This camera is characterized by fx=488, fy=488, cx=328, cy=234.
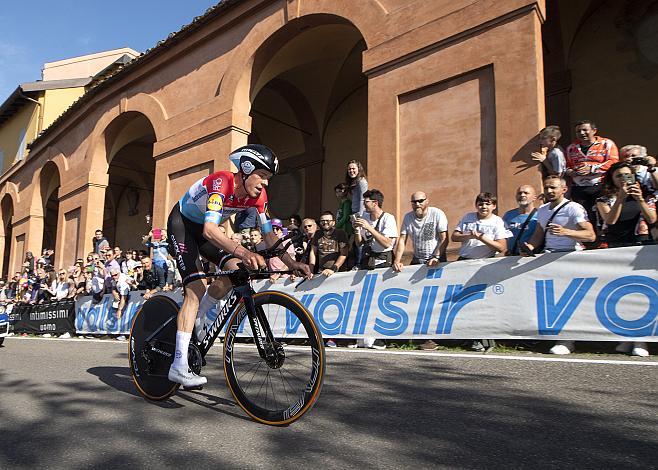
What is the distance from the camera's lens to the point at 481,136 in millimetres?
8297

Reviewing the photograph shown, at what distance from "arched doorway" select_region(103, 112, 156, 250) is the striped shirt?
52.3 ft

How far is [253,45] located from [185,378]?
424 inches

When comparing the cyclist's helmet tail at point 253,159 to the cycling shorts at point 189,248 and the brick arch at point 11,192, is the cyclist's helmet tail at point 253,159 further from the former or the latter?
the brick arch at point 11,192

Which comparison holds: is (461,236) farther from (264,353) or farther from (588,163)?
(264,353)

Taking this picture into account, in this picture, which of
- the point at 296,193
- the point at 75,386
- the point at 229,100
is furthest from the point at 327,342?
the point at 296,193

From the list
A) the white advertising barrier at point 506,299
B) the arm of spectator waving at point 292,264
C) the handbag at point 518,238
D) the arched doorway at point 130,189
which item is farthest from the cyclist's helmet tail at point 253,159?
the arched doorway at point 130,189

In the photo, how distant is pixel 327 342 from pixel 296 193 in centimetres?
1193

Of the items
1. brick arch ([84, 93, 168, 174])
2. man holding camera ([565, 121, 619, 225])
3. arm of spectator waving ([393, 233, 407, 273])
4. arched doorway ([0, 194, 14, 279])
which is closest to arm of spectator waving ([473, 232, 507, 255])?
arm of spectator waving ([393, 233, 407, 273])

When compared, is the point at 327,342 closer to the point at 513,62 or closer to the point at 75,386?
the point at 75,386

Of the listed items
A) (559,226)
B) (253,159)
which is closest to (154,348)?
(253,159)

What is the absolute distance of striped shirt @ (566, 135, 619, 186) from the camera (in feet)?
21.9

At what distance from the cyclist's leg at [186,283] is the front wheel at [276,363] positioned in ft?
1.38

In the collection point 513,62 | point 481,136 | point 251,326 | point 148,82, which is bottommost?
point 251,326

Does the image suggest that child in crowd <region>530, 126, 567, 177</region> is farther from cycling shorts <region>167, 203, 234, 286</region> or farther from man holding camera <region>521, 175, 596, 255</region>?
cycling shorts <region>167, 203, 234, 286</region>
